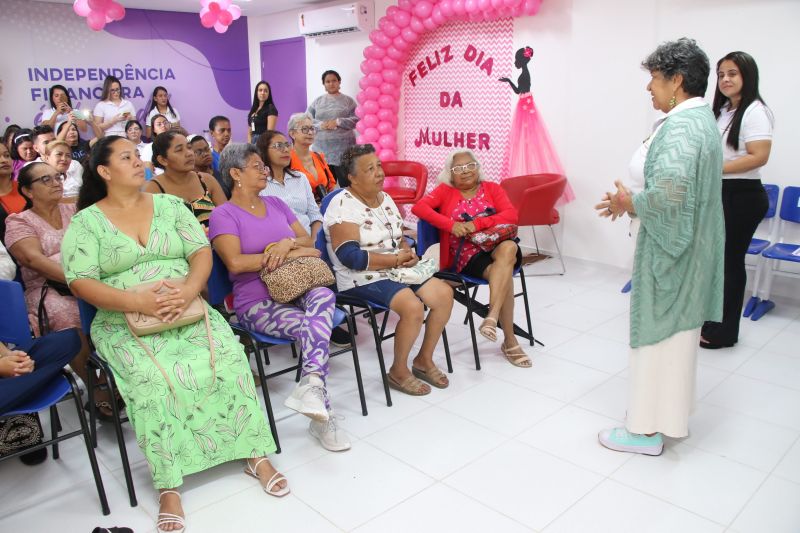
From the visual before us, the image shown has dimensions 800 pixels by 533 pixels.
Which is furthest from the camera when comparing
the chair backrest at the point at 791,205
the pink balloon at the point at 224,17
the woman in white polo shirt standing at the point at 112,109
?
the woman in white polo shirt standing at the point at 112,109

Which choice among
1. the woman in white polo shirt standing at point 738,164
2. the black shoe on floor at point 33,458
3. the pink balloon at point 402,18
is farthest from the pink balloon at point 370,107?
the black shoe on floor at point 33,458

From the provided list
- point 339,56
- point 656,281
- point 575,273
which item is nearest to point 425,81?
point 339,56

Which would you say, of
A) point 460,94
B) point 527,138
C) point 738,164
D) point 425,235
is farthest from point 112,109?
point 738,164

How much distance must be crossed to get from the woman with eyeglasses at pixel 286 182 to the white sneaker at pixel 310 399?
108 cm

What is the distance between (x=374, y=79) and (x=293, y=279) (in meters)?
4.39

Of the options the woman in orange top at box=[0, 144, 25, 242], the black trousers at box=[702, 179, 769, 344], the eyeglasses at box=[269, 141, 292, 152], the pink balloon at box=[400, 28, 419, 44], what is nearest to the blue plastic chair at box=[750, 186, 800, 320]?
the black trousers at box=[702, 179, 769, 344]

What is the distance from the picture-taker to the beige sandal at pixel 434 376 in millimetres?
3381

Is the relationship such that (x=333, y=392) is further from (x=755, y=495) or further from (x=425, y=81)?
(x=425, y=81)

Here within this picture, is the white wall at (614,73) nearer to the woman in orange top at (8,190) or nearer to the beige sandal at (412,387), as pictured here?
the beige sandal at (412,387)

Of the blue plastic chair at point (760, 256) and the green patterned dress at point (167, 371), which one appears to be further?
the blue plastic chair at point (760, 256)

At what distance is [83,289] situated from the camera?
96.4 inches

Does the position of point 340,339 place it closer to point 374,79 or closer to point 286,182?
point 286,182

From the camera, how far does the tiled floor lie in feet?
7.70

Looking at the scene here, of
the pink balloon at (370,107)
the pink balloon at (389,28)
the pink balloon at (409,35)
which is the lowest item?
the pink balloon at (370,107)
